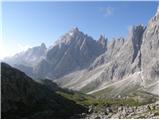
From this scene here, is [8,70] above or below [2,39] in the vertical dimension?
above

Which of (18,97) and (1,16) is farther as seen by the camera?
(18,97)

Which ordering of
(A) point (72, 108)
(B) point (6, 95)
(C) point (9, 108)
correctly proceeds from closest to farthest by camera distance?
(C) point (9, 108) → (B) point (6, 95) → (A) point (72, 108)

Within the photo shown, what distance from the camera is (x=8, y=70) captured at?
63781 millimetres

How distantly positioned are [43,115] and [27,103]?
5867 mm

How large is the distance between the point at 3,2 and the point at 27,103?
3729 centimetres

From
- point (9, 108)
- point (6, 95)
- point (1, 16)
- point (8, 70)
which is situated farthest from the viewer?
point (8, 70)

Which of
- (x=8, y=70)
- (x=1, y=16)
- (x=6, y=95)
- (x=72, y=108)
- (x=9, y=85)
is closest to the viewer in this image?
(x=1, y=16)

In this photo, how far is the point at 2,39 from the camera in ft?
83.4

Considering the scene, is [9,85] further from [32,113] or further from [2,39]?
[2,39]

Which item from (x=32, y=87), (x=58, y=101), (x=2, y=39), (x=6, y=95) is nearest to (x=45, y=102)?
(x=32, y=87)

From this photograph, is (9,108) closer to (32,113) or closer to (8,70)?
(32,113)

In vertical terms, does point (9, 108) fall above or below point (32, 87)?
below

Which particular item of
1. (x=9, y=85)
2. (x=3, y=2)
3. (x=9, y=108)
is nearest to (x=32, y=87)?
(x=9, y=85)

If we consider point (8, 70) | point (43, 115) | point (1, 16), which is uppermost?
point (8, 70)
